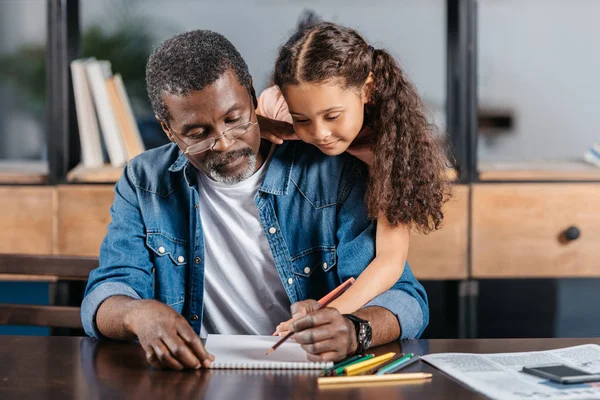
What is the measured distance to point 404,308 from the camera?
149cm

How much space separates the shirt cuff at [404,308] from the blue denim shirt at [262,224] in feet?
0.42

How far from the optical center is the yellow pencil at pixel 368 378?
114cm

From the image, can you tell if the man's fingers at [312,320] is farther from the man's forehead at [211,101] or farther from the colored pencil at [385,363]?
the man's forehead at [211,101]

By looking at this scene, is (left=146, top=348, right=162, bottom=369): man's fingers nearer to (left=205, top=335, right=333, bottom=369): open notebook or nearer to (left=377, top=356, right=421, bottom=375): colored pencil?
(left=205, top=335, right=333, bottom=369): open notebook

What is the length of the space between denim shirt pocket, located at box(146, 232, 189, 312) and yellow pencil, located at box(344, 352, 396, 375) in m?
0.62

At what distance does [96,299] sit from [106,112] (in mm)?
1111

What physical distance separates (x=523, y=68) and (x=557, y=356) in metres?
1.83

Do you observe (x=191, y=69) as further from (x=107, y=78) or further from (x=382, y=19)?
(x=382, y=19)

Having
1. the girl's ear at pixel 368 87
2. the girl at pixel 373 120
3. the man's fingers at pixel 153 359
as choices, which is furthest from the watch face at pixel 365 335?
the girl's ear at pixel 368 87

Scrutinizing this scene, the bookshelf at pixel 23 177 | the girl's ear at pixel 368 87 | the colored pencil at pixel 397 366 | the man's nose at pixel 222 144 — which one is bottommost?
the colored pencil at pixel 397 366

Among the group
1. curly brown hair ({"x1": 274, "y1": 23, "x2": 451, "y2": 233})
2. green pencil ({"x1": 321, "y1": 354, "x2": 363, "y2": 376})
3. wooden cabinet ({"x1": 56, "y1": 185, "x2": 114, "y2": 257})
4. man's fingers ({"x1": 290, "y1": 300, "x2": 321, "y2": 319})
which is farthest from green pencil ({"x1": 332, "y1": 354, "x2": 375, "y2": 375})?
wooden cabinet ({"x1": 56, "y1": 185, "x2": 114, "y2": 257})

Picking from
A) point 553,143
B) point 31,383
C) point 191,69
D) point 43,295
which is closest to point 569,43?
point 553,143

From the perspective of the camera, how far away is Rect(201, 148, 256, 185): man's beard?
1636 mm

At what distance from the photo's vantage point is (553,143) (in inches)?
116
